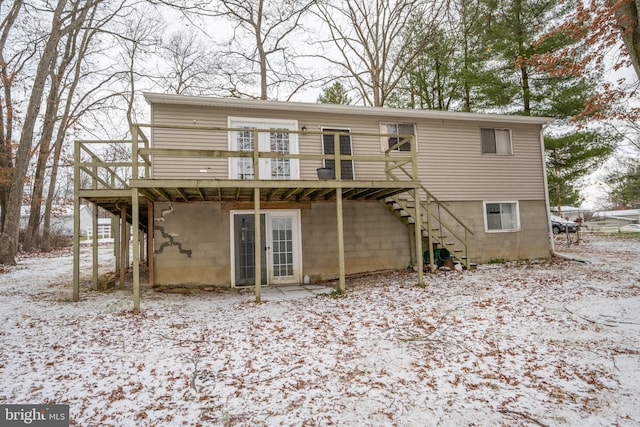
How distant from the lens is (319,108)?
380 inches

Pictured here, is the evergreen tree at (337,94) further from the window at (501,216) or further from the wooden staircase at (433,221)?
the window at (501,216)

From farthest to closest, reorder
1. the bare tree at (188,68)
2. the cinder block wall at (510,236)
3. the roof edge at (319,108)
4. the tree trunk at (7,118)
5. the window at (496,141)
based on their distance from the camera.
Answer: the bare tree at (188,68) < the tree trunk at (7,118) < the window at (496,141) < the cinder block wall at (510,236) < the roof edge at (319,108)

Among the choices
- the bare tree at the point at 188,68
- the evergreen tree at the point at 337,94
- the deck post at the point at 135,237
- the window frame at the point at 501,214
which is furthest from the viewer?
the evergreen tree at the point at 337,94

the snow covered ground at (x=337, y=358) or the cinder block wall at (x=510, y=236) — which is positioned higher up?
the cinder block wall at (x=510, y=236)

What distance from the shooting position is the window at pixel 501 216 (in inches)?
446

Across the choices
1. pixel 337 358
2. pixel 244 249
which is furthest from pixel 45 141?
pixel 337 358

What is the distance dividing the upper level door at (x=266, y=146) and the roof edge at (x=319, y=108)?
1.36ft

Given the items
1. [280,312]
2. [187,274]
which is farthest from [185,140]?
[280,312]

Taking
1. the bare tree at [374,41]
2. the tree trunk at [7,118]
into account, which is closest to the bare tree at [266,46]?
the bare tree at [374,41]

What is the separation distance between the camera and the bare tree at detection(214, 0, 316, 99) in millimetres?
17719

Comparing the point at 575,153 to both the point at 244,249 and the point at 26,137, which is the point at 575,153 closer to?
the point at 244,249

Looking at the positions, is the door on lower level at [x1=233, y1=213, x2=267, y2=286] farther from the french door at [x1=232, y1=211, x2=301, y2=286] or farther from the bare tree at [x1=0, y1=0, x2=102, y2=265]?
the bare tree at [x1=0, y1=0, x2=102, y2=265]

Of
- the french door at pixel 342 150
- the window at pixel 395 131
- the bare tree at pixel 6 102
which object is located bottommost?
the french door at pixel 342 150

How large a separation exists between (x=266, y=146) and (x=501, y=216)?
801 centimetres
